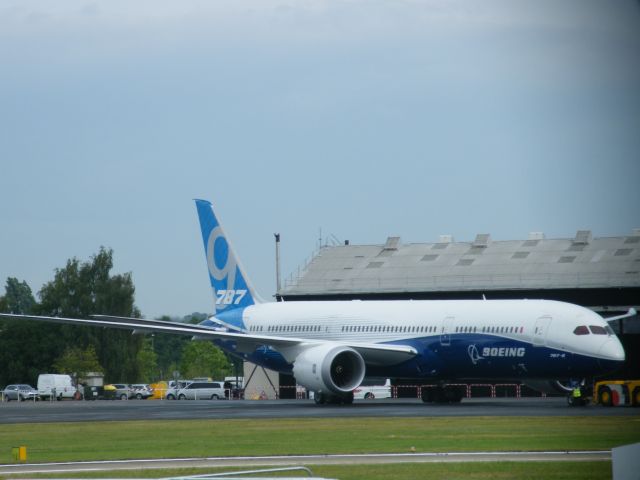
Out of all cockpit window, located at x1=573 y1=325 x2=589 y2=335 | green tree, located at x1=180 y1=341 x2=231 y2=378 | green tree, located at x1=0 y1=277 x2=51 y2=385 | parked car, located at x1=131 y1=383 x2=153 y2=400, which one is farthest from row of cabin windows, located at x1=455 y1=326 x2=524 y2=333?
green tree, located at x1=180 y1=341 x2=231 y2=378

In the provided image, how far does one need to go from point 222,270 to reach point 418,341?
1458 cm

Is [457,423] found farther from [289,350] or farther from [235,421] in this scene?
[289,350]

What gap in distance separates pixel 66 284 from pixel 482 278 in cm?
6449

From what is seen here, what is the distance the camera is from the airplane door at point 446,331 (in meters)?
52.0

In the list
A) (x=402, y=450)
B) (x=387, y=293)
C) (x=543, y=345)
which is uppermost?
(x=387, y=293)

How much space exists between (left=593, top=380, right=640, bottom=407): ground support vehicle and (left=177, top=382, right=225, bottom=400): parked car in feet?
130

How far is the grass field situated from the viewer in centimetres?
2325

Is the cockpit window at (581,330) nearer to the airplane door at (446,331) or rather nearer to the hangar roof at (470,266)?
the airplane door at (446,331)

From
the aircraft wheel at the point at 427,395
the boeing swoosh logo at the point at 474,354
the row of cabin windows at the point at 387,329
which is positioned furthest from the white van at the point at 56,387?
the boeing swoosh logo at the point at 474,354

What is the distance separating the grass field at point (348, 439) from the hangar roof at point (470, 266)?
3520 centimetres

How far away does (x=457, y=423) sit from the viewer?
122 feet

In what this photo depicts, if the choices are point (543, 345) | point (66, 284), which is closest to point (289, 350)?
point (543, 345)

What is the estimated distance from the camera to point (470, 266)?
258ft

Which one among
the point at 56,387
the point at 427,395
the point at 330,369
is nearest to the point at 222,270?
the point at 427,395
